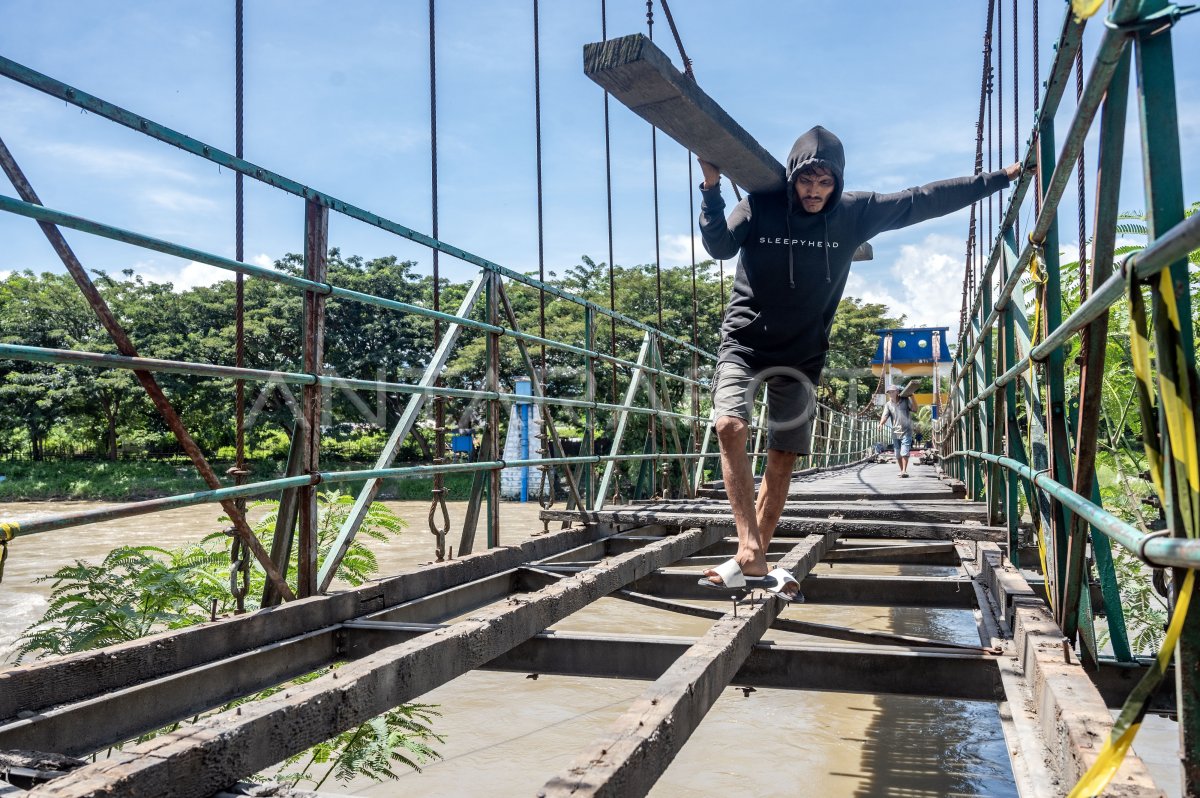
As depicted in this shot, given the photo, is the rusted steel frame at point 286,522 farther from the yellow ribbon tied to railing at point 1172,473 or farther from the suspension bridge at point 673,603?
the yellow ribbon tied to railing at point 1172,473

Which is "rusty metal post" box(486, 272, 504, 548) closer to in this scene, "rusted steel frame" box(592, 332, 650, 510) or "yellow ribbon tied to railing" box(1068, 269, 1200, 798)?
"rusted steel frame" box(592, 332, 650, 510)

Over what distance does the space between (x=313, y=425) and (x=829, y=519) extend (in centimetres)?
257

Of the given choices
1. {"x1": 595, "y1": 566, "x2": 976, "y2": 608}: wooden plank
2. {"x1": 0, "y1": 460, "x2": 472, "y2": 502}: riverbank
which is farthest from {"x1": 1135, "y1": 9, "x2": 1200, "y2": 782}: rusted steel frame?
{"x1": 0, "y1": 460, "x2": 472, "y2": 502}: riverbank

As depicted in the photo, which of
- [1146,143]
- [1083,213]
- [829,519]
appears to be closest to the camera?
[1146,143]

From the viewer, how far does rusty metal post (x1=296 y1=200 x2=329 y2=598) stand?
9.34 feet

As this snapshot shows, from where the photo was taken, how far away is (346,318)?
78.9ft

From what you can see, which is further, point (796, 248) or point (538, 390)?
point (538, 390)

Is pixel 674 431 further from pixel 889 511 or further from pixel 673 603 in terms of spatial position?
pixel 673 603

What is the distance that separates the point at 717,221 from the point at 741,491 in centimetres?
85

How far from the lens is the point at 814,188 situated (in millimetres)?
2904

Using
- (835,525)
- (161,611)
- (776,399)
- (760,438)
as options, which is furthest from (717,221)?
(760,438)

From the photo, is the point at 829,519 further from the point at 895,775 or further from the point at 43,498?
the point at 43,498

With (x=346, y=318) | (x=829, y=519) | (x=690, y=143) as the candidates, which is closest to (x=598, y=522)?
(x=829, y=519)

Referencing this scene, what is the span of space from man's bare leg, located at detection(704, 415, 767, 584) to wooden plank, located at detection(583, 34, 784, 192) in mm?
A: 791
